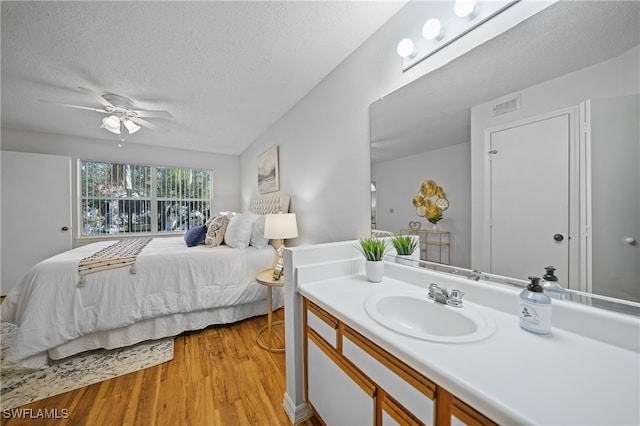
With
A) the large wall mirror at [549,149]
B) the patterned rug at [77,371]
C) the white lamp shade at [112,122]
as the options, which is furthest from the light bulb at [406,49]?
the white lamp shade at [112,122]

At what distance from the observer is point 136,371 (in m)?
1.74

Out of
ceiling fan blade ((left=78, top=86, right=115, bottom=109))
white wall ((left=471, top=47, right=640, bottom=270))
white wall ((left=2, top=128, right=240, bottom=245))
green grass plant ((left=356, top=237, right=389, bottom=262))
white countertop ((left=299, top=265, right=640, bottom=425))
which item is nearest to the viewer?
white countertop ((left=299, top=265, right=640, bottom=425))

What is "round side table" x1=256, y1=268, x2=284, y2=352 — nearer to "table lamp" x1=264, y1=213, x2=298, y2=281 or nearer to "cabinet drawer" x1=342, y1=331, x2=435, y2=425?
"table lamp" x1=264, y1=213, x2=298, y2=281

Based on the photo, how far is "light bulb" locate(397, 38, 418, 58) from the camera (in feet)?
4.40

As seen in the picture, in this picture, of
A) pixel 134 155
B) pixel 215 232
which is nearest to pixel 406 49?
pixel 215 232

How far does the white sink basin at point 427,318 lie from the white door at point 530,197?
1.00 feet

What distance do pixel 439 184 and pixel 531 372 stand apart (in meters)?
0.86

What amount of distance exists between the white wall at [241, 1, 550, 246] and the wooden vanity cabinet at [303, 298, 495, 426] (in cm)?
83

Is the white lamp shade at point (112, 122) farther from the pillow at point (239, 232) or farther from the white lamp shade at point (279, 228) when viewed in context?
the white lamp shade at point (279, 228)

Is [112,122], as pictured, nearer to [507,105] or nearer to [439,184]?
[439,184]

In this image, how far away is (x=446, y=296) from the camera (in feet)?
3.23

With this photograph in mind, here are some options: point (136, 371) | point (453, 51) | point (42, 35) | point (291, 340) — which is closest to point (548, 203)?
point (453, 51)

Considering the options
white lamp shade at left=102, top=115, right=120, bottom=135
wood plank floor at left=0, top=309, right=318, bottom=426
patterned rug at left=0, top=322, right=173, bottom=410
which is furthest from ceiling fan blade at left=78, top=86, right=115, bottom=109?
wood plank floor at left=0, top=309, right=318, bottom=426

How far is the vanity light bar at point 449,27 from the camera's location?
105 centimetres
